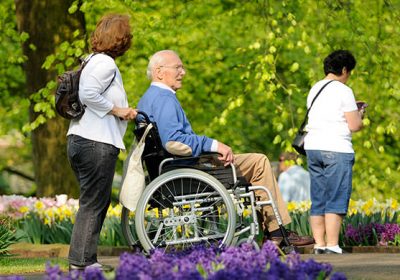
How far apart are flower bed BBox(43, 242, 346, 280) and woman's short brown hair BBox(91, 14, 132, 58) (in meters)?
2.09

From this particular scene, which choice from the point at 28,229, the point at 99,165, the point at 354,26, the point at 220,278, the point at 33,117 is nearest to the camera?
the point at 220,278

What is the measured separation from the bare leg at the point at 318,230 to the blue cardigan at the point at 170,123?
5.90ft

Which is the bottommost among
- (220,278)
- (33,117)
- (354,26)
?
(220,278)

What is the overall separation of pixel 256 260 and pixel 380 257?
11.5ft

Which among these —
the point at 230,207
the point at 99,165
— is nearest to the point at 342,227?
the point at 230,207

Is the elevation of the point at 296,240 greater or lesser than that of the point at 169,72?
lesser

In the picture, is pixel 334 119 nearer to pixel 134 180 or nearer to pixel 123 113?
pixel 134 180

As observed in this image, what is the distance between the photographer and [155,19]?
14.3m

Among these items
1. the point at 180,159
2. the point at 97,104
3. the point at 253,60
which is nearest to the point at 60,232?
the point at 180,159

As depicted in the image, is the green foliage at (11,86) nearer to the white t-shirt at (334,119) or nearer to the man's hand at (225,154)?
the white t-shirt at (334,119)

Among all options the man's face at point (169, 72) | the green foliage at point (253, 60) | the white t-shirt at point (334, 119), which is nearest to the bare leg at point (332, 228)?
the white t-shirt at point (334, 119)

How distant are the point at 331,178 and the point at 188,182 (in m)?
1.82

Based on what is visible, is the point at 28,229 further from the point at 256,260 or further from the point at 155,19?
the point at 256,260

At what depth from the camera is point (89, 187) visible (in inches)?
281
